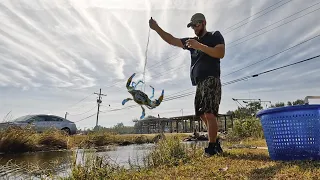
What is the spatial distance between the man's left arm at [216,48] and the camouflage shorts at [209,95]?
37 cm

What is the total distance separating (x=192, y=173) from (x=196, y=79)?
5.01ft

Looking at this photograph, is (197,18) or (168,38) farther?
(168,38)

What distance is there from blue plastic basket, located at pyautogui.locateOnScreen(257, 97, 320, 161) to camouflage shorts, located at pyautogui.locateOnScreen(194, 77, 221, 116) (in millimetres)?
709

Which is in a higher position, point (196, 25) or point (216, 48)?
point (196, 25)

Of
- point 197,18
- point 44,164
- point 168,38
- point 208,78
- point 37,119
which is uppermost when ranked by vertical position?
point 197,18

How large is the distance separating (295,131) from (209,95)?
1.08m

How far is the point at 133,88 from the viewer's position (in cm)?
414

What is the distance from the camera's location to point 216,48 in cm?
317

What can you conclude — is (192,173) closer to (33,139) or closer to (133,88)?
(133,88)

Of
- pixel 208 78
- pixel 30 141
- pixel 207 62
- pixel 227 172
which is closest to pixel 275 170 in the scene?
pixel 227 172

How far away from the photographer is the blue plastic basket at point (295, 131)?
2615 millimetres

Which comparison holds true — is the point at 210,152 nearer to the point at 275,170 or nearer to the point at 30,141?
the point at 275,170

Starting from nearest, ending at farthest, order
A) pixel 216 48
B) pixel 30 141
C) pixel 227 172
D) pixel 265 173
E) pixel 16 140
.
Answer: pixel 265 173 → pixel 227 172 → pixel 216 48 → pixel 16 140 → pixel 30 141

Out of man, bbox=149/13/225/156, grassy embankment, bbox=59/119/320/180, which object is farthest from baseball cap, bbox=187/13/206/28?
grassy embankment, bbox=59/119/320/180
